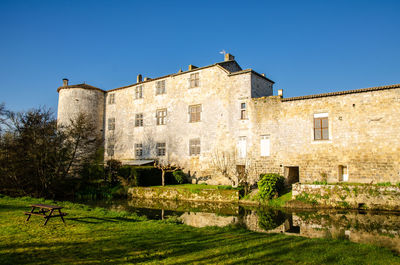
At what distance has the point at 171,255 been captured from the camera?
5.75 meters

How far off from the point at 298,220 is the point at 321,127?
7.64m

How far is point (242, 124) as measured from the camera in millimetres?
20203

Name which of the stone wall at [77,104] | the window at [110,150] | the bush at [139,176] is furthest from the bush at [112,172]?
the stone wall at [77,104]

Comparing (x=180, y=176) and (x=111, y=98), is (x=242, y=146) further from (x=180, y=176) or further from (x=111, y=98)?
(x=111, y=98)

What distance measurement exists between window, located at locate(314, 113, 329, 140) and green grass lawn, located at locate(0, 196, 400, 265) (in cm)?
1096

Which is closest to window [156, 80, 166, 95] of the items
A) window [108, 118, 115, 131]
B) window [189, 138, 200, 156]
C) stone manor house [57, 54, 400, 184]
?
stone manor house [57, 54, 400, 184]

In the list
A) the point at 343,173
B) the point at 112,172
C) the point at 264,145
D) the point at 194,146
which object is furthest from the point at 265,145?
the point at 112,172

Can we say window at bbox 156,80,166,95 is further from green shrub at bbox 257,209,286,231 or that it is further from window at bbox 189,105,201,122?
green shrub at bbox 257,209,286,231

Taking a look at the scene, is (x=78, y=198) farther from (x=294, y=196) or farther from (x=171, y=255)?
(x=171, y=255)

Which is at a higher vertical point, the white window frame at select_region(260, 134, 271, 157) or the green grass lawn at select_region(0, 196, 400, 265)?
the white window frame at select_region(260, 134, 271, 157)

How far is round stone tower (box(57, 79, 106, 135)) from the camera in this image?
27.7 metres

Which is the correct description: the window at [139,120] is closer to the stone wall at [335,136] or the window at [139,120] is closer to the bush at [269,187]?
the stone wall at [335,136]

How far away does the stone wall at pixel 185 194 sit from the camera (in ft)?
56.5

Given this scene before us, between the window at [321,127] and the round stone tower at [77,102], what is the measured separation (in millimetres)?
20276
